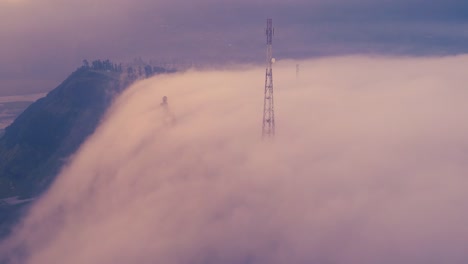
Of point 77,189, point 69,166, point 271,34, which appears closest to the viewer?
point 271,34

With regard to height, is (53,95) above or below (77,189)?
above

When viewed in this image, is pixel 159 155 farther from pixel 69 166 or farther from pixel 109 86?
pixel 109 86

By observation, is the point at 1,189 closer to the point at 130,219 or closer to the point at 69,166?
the point at 69,166

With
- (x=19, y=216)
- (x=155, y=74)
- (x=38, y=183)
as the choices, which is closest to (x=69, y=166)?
(x=38, y=183)

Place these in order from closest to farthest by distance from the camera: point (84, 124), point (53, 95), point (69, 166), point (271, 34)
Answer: point (271, 34), point (69, 166), point (84, 124), point (53, 95)

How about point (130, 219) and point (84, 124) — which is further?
point (84, 124)

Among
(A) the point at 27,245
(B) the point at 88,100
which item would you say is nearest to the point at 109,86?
(B) the point at 88,100

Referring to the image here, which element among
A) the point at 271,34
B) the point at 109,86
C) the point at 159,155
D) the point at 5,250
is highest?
the point at 271,34
